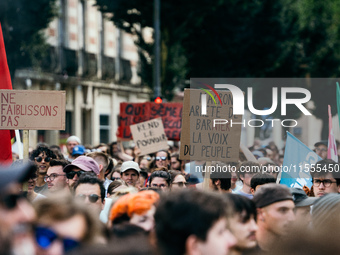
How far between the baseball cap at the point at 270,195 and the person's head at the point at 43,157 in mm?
3983

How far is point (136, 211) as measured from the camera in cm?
438

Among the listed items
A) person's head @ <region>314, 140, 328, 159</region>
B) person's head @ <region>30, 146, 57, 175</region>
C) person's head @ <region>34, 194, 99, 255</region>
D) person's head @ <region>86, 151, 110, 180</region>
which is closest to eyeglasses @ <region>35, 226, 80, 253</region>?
person's head @ <region>34, 194, 99, 255</region>

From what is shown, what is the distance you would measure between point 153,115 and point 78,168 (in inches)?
262

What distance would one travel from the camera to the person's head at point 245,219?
450 cm

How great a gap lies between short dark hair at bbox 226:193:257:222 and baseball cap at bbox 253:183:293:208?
0.85 feet

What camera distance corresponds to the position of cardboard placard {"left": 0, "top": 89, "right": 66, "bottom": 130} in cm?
852

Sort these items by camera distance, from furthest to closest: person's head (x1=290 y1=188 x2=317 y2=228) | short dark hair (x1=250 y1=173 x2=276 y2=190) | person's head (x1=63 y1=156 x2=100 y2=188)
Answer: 1. person's head (x1=63 y1=156 x2=100 y2=188)
2. short dark hair (x1=250 y1=173 x2=276 y2=190)
3. person's head (x1=290 y1=188 x2=317 y2=228)

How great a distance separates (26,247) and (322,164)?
5.60m

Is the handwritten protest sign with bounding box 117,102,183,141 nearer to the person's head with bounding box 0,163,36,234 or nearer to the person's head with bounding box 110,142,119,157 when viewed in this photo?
the person's head with bounding box 110,142,119,157

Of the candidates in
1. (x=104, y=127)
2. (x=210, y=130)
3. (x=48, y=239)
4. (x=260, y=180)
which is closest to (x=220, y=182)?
(x=260, y=180)

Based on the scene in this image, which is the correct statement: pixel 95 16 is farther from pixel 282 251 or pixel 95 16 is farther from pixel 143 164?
pixel 282 251

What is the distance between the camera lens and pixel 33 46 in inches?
845

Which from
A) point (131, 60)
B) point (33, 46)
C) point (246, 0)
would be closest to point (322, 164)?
point (33, 46)

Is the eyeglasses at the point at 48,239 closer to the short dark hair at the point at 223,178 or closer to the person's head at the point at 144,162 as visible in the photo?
the short dark hair at the point at 223,178
